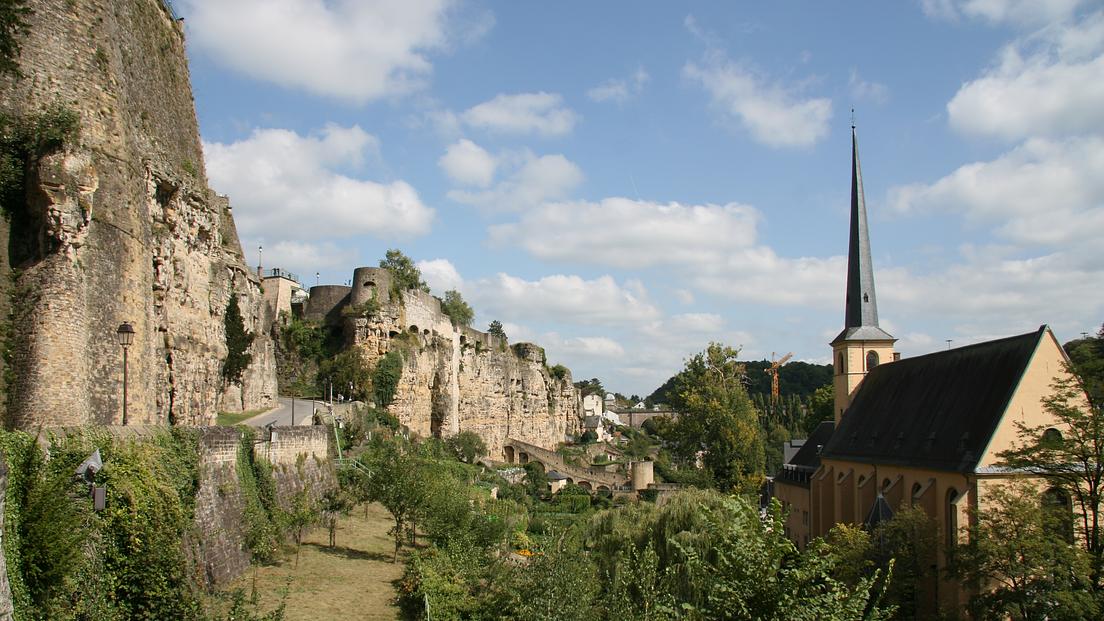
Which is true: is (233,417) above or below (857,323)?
below

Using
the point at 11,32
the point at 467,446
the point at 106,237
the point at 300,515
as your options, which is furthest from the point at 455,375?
A: the point at 11,32

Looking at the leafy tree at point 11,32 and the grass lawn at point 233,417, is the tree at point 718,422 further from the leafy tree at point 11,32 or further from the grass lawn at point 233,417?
the leafy tree at point 11,32

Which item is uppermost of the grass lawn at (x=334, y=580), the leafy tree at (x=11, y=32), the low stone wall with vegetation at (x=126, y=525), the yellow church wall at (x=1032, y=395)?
the leafy tree at (x=11, y=32)

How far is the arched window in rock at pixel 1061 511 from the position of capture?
2162cm

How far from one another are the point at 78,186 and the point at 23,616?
886 cm

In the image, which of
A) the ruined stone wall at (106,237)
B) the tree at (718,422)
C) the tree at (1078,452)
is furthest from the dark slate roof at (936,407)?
the ruined stone wall at (106,237)

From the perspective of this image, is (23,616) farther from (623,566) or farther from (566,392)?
(566,392)

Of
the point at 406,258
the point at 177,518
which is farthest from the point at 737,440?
the point at 177,518

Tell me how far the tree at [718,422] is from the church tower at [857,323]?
9243 mm

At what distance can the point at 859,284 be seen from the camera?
43.1 metres

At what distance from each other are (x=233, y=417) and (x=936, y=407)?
25933 mm

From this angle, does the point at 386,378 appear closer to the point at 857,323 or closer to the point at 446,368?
the point at 446,368

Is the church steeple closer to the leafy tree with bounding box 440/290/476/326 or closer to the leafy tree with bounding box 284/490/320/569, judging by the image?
the leafy tree with bounding box 284/490/320/569

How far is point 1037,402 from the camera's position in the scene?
83.6 ft
